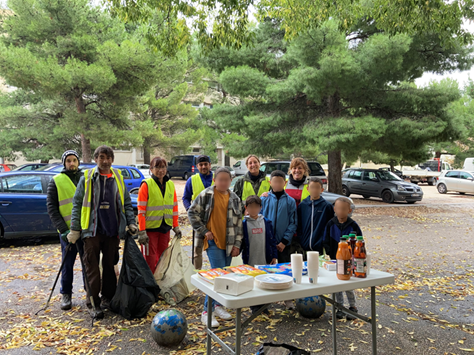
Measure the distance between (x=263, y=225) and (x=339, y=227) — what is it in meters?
0.86

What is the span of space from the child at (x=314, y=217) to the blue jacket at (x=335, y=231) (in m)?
0.18

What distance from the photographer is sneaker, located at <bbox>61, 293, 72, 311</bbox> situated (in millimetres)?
4371

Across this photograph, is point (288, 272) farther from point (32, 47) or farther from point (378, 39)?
point (32, 47)

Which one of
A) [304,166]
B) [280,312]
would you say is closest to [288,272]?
[280,312]

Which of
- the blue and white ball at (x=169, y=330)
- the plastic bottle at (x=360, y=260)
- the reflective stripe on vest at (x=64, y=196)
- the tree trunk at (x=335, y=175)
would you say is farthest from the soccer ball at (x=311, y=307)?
the tree trunk at (x=335, y=175)

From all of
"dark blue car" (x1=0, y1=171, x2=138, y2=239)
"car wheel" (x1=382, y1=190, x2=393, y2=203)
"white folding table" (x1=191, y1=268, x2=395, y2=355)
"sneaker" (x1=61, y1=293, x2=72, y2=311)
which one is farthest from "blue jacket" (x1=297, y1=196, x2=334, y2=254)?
"car wheel" (x1=382, y1=190, x2=393, y2=203)

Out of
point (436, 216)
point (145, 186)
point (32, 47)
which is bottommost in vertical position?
point (436, 216)

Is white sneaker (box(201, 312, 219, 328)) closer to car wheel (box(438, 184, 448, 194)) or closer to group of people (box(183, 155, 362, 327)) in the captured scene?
group of people (box(183, 155, 362, 327))

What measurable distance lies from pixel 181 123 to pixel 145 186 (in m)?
24.3

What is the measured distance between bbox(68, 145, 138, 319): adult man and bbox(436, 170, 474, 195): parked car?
23628 millimetres

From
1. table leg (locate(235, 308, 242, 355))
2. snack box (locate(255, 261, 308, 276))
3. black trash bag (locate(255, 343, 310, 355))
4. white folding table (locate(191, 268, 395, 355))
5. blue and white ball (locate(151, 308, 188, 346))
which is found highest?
snack box (locate(255, 261, 308, 276))

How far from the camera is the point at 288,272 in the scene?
10.1 ft

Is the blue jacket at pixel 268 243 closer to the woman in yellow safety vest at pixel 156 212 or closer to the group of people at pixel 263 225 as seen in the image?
the group of people at pixel 263 225

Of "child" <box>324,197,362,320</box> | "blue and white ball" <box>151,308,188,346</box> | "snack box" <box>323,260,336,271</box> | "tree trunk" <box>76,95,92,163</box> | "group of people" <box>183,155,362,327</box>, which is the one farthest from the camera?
"tree trunk" <box>76,95,92,163</box>
